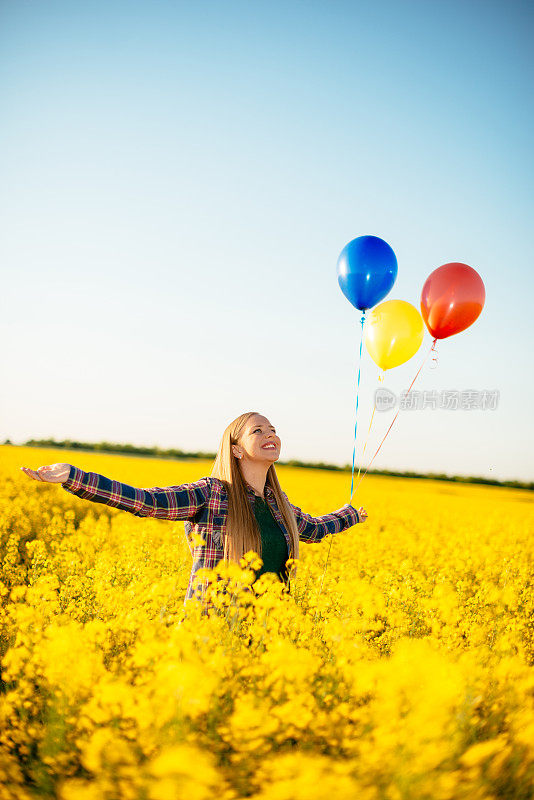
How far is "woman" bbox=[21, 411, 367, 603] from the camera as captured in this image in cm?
249

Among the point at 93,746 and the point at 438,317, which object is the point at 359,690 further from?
the point at 438,317

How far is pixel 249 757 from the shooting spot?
1.81 meters

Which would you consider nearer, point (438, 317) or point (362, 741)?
point (362, 741)

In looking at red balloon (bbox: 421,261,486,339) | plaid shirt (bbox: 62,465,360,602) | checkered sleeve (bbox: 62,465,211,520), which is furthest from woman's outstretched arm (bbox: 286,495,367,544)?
red balloon (bbox: 421,261,486,339)

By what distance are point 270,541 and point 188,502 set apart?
0.50m

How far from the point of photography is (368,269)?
181 inches

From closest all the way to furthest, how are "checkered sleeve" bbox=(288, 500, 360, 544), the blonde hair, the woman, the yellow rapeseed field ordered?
the yellow rapeseed field, the woman, the blonde hair, "checkered sleeve" bbox=(288, 500, 360, 544)

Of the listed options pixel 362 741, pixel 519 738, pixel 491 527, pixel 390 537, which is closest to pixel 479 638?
pixel 519 738

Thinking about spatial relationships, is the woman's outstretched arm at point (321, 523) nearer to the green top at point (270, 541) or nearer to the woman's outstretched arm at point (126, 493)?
the green top at point (270, 541)

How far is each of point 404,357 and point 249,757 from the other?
385 cm

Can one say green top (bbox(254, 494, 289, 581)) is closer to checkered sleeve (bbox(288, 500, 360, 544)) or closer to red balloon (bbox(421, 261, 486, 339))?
checkered sleeve (bbox(288, 500, 360, 544))

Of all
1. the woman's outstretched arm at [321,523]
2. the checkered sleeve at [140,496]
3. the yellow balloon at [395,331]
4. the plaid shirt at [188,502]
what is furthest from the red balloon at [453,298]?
the checkered sleeve at [140,496]

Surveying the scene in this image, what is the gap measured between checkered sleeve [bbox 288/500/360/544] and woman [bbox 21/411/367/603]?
155 mm

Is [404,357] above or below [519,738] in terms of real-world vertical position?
above
